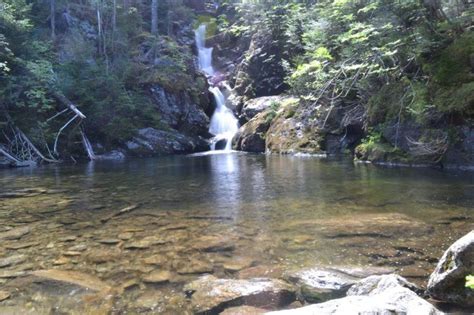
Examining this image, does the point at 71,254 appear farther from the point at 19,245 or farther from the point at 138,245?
the point at 19,245

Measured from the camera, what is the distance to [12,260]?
15.7 ft

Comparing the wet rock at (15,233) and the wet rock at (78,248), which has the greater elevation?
the wet rock at (15,233)

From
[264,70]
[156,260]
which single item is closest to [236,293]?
[156,260]

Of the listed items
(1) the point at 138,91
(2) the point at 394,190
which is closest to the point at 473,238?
(2) the point at 394,190

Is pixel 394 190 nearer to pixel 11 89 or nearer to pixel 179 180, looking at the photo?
pixel 179 180

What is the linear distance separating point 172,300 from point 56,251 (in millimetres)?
2356

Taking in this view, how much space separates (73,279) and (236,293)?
1839 millimetres

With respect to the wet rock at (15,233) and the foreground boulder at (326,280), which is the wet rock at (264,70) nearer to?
the wet rock at (15,233)

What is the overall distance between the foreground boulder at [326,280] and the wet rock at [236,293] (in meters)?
0.15

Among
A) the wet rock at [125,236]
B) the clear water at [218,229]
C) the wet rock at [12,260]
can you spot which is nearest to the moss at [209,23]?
the clear water at [218,229]

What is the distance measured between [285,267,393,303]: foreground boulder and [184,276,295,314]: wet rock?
15 cm

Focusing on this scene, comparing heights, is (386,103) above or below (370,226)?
above

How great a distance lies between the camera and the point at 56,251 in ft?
16.8

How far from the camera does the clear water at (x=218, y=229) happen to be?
13.3ft
